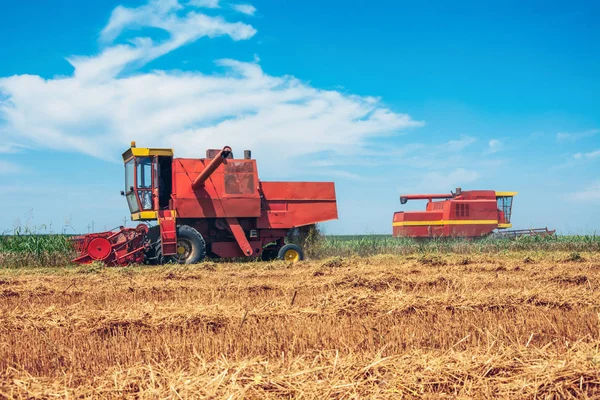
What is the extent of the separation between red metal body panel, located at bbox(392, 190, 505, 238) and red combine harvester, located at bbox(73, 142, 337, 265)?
23.2 ft

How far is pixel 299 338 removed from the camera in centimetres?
495

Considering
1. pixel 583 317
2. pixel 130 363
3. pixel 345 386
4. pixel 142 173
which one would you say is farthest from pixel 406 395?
pixel 142 173

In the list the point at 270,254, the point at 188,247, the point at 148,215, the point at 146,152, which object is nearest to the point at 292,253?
the point at 270,254

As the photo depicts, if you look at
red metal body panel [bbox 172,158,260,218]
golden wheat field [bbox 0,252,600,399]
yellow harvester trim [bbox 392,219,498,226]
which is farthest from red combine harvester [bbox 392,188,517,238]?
golden wheat field [bbox 0,252,600,399]

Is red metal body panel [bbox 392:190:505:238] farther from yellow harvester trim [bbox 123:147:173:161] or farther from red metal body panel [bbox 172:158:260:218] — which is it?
yellow harvester trim [bbox 123:147:173:161]

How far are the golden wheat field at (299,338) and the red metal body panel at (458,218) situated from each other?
10.2 m

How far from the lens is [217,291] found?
8242 mm

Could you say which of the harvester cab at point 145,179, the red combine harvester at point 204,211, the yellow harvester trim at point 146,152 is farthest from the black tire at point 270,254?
the yellow harvester trim at point 146,152

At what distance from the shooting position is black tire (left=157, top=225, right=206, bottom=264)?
12711 millimetres

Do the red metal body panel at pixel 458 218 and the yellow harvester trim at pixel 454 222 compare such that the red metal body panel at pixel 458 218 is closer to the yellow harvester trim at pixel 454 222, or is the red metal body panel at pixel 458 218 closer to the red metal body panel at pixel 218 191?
the yellow harvester trim at pixel 454 222

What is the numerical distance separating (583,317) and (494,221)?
1527cm

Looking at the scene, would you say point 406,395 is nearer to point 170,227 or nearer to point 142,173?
point 170,227

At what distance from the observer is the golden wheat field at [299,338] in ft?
11.2

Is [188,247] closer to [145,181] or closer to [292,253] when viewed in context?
[145,181]
